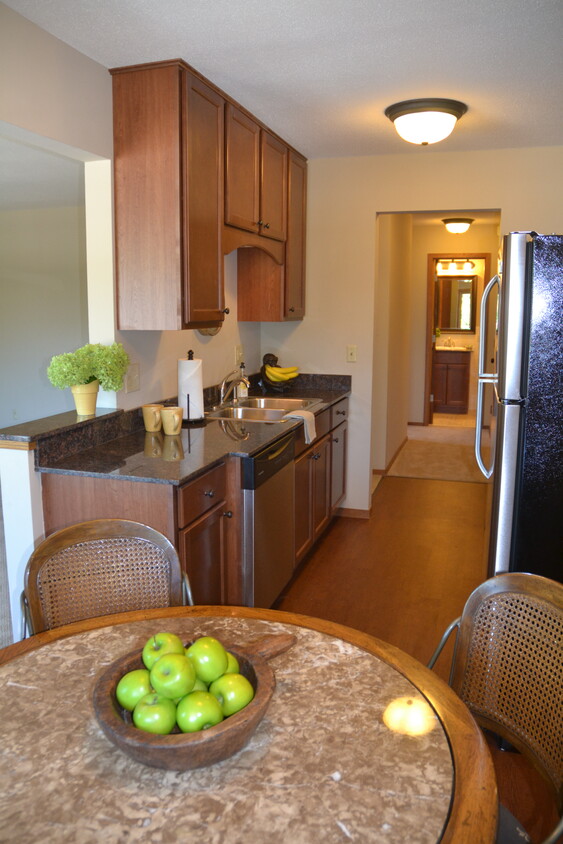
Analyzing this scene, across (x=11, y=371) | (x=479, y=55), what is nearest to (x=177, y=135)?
(x=479, y=55)

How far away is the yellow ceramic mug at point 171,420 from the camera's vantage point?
306 cm

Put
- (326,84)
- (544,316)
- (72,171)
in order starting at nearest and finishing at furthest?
(544,316) < (326,84) < (72,171)

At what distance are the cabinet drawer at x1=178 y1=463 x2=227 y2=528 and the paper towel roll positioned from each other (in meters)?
0.67

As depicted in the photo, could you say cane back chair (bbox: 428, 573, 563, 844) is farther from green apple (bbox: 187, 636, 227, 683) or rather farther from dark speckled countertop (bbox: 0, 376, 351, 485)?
dark speckled countertop (bbox: 0, 376, 351, 485)

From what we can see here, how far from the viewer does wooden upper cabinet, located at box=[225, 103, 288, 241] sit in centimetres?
A: 328

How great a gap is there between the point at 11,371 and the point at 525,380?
443cm

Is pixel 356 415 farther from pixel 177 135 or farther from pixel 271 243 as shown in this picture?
pixel 177 135

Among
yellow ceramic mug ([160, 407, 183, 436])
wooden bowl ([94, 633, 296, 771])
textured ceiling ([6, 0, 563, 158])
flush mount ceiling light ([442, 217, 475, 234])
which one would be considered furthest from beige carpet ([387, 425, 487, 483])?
wooden bowl ([94, 633, 296, 771])

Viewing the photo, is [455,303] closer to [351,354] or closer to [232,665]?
[351,354]

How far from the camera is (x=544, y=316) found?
2.32m

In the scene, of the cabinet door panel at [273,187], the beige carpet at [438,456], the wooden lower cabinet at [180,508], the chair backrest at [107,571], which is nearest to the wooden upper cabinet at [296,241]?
the cabinet door panel at [273,187]

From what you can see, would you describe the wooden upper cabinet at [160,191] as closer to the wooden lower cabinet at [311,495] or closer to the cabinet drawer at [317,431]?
the cabinet drawer at [317,431]

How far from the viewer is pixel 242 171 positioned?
3.42 metres

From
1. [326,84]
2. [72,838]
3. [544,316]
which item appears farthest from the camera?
[326,84]
